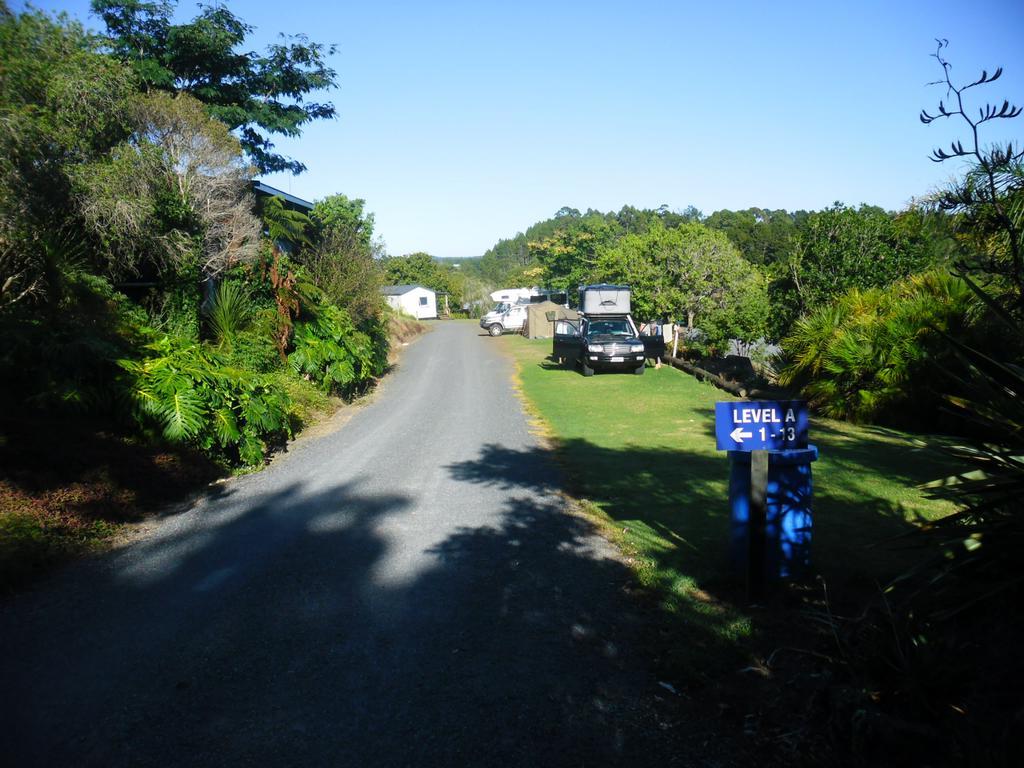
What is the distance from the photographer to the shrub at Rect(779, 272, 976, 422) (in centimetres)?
1237

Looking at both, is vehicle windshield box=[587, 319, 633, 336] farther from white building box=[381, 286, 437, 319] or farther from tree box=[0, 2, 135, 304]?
white building box=[381, 286, 437, 319]

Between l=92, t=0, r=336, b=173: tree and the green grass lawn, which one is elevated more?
l=92, t=0, r=336, b=173: tree

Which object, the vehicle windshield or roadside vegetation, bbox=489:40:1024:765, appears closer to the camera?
roadside vegetation, bbox=489:40:1024:765

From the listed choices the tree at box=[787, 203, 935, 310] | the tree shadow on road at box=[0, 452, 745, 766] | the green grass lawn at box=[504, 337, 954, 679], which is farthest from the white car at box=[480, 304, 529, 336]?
the tree shadow on road at box=[0, 452, 745, 766]

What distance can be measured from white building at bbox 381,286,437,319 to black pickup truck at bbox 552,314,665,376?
43639 mm

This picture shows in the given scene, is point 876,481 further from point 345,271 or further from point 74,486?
point 345,271

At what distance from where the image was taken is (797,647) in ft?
14.5

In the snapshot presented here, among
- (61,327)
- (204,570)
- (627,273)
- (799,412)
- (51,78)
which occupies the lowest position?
(204,570)

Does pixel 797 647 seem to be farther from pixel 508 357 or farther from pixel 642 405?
pixel 508 357

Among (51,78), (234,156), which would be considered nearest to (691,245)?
(234,156)

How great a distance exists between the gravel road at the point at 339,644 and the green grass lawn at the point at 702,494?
50 centimetres

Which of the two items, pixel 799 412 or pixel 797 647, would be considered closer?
pixel 797 647

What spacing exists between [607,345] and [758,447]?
16.1m

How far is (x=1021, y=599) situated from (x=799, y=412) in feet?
6.17
